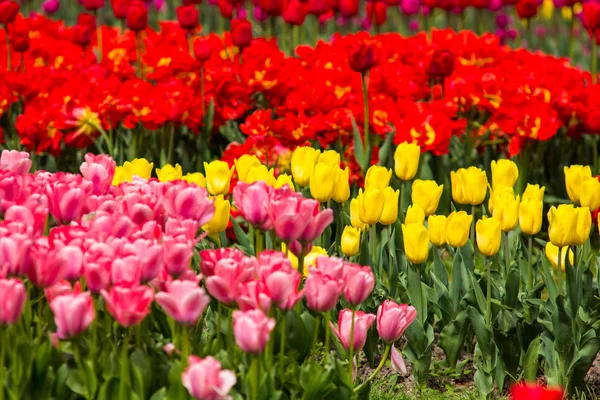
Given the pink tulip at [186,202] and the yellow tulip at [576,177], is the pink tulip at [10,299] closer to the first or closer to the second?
the pink tulip at [186,202]

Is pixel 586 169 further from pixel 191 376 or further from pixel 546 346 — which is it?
pixel 191 376

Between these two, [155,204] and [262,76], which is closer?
[155,204]

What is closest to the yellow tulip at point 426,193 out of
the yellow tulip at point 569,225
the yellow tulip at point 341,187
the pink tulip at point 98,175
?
the yellow tulip at point 341,187

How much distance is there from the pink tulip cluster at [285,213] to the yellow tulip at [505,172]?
44.6 inches

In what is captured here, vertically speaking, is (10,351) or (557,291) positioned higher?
(10,351)

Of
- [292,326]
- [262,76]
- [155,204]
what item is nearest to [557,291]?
[292,326]

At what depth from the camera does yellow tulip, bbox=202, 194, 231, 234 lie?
3096mm

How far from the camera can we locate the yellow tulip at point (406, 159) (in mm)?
3773

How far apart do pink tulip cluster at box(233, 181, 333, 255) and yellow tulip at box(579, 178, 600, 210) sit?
109cm

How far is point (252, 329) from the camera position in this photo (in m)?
2.18

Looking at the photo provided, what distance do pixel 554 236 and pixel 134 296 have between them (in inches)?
52.7

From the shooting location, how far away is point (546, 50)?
31.4 ft

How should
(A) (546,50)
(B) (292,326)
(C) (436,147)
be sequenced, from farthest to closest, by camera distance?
1. (A) (546,50)
2. (C) (436,147)
3. (B) (292,326)

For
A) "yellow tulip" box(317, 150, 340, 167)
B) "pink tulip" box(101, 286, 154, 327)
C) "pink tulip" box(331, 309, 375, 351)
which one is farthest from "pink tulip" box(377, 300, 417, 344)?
"yellow tulip" box(317, 150, 340, 167)
